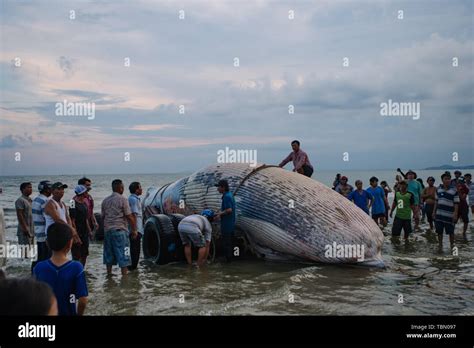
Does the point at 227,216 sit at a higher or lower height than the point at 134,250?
higher

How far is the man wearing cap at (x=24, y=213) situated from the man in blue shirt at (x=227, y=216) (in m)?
3.96

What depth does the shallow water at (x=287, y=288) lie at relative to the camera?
259 inches

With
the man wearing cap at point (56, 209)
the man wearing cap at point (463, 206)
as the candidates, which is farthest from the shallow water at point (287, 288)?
the man wearing cap at point (463, 206)

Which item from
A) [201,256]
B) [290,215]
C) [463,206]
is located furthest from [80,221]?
[463,206]

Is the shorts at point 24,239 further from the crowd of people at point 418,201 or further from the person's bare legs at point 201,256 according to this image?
the crowd of people at point 418,201

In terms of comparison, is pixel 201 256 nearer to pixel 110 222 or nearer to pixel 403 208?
pixel 110 222

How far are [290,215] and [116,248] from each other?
3491 mm

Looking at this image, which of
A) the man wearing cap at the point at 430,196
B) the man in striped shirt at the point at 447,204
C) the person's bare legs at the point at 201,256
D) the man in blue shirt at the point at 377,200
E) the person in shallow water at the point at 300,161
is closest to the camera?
the person's bare legs at the point at 201,256

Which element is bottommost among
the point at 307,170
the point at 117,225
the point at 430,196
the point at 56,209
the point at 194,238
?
the point at 194,238

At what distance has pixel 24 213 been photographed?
32.6 feet

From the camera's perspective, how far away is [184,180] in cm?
1235

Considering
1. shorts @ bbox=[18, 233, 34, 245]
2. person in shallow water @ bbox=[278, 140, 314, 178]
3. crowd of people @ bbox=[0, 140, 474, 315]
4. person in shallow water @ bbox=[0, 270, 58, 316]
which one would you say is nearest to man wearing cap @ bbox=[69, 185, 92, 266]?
crowd of people @ bbox=[0, 140, 474, 315]
